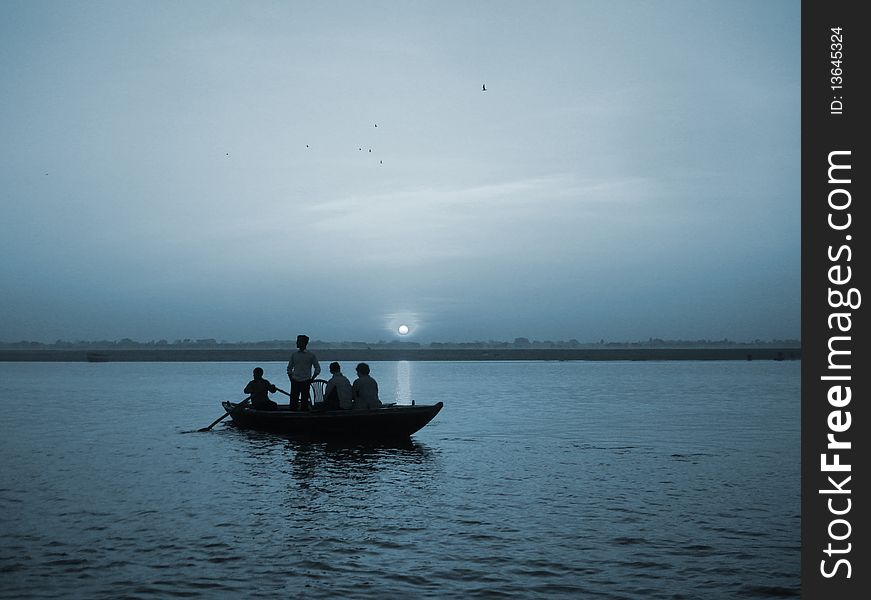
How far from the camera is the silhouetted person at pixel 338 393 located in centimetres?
2512

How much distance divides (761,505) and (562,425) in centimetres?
1858

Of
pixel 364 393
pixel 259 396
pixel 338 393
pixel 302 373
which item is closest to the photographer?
pixel 364 393

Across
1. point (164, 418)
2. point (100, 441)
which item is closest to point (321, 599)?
point (100, 441)

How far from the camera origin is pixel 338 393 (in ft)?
83.3

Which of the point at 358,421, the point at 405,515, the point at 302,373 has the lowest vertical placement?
the point at 405,515

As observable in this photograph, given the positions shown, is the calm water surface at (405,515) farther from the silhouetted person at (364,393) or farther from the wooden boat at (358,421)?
the silhouetted person at (364,393)

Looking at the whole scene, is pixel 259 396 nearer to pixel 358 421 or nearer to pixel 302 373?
pixel 302 373

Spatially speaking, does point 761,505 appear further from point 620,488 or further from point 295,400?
point 295,400

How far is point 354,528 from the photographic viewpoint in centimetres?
1438

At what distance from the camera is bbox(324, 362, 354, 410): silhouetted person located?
25.1 m

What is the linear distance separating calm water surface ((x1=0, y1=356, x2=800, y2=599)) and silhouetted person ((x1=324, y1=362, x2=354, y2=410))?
1545 mm

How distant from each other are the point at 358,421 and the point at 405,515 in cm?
992
